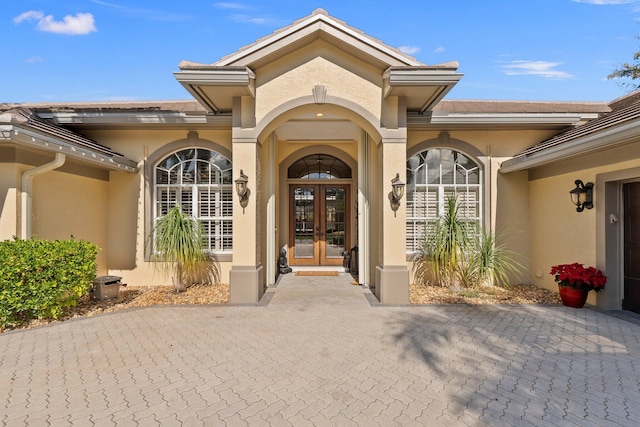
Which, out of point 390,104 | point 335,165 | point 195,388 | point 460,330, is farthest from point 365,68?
point 195,388

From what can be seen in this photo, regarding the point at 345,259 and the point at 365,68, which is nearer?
the point at 365,68

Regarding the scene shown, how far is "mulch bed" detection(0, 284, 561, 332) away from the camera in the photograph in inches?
225

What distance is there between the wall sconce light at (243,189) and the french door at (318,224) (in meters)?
3.54

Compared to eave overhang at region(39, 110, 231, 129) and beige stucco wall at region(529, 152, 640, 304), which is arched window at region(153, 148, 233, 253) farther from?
beige stucco wall at region(529, 152, 640, 304)

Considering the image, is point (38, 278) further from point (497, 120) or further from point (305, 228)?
point (497, 120)

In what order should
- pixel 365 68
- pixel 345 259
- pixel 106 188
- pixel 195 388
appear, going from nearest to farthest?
pixel 195 388 < pixel 365 68 < pixel 106 188 < pixel 345 259

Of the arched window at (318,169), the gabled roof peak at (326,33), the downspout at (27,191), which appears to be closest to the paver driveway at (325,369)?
the downspout at (27,191)

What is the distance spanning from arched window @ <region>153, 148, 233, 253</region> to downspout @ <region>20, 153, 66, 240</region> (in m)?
2.28

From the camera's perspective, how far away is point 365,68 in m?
5.79

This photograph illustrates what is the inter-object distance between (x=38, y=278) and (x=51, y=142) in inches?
84.9

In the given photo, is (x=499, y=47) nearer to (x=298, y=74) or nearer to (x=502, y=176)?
(x=502, y=176)

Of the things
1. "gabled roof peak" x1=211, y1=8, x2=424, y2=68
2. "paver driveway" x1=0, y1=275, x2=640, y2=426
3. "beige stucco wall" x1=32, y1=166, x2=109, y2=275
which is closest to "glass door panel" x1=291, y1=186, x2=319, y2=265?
"paver driveway" x1=0, y1=275, x2=640, y2=426

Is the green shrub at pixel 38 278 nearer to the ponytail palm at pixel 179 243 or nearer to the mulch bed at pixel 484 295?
the ponytail palm at pixel 179 243

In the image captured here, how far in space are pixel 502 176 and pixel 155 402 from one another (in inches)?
304
